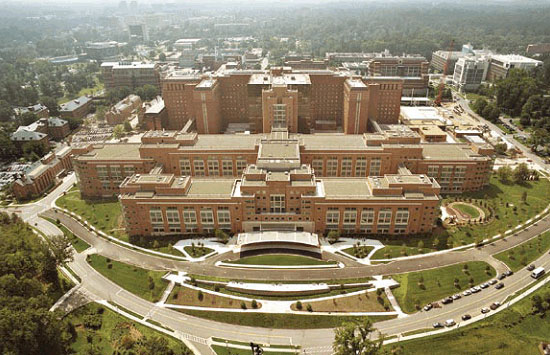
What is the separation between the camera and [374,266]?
93500 millimetres

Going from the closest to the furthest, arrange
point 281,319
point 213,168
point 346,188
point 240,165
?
point 281,319 → point 346,188 → point 240,165 → point 213,168

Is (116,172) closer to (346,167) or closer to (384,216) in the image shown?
(346,167)

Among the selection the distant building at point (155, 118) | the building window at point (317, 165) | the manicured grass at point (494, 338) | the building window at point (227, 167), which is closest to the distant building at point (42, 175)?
the distant building at point (155, 118)

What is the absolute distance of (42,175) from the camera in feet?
443

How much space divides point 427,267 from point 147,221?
3104 inches

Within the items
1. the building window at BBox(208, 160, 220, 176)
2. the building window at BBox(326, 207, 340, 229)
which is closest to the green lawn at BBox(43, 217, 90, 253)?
the building window at BBox(208, 160, 220, 176)

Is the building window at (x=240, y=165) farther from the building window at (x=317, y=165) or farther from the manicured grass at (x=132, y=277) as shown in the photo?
the manicured grass at (x=132, y=277)

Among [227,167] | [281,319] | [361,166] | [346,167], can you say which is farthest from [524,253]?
[227,167]

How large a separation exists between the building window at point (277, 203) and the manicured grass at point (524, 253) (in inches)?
2343

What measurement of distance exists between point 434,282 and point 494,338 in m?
16.9

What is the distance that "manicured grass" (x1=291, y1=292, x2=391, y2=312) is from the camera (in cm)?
8150

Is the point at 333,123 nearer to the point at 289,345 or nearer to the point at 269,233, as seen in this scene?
the point at 269,233

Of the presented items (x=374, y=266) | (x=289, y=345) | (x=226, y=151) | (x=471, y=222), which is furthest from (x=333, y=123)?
(x=289, y=345)

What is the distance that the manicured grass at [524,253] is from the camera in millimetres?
93875
